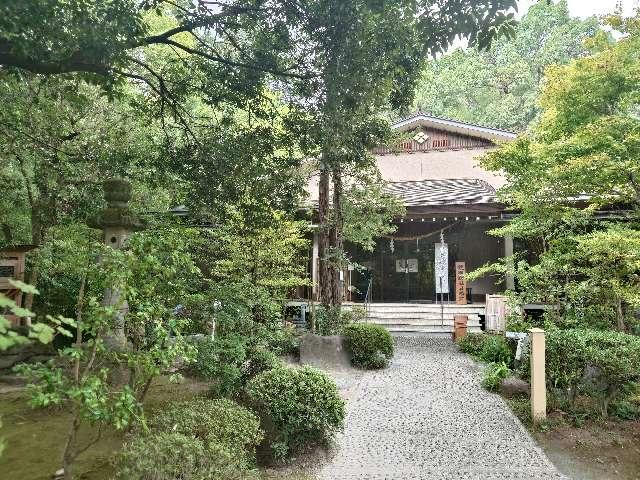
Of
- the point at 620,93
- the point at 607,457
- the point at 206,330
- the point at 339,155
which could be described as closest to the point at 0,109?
the point at 206,330

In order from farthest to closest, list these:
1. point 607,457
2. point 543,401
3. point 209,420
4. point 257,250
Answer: point 257,250 → point 543,401 → point 607,457 → point 209,420

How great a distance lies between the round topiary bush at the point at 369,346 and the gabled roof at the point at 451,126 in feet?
33.9

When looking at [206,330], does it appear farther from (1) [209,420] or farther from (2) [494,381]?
(2) [494,381]

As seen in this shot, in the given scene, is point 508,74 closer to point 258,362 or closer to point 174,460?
point 258,362

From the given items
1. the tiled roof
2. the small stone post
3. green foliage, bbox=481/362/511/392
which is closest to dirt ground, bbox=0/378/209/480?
green foliage, bbox=481/362/511/392

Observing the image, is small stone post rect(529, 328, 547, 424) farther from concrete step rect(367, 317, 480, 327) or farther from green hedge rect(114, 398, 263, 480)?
concrete step rect(367, 317, 480, 327)

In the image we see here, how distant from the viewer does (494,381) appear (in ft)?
25.5

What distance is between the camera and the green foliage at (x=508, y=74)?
30.6 m

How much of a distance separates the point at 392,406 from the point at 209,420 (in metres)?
3.71

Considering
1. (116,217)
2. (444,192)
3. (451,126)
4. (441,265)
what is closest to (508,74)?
(451,126)

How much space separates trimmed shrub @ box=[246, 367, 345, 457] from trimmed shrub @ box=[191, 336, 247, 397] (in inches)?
18.4

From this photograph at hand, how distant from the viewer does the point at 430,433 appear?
5887 mm

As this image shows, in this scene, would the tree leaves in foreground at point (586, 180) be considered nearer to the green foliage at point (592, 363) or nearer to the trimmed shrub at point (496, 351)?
the green foliage at point (592, 363)

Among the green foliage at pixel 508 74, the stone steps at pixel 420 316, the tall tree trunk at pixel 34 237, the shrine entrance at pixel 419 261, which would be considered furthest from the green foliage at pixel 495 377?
the green foliage at pixel 508 74
